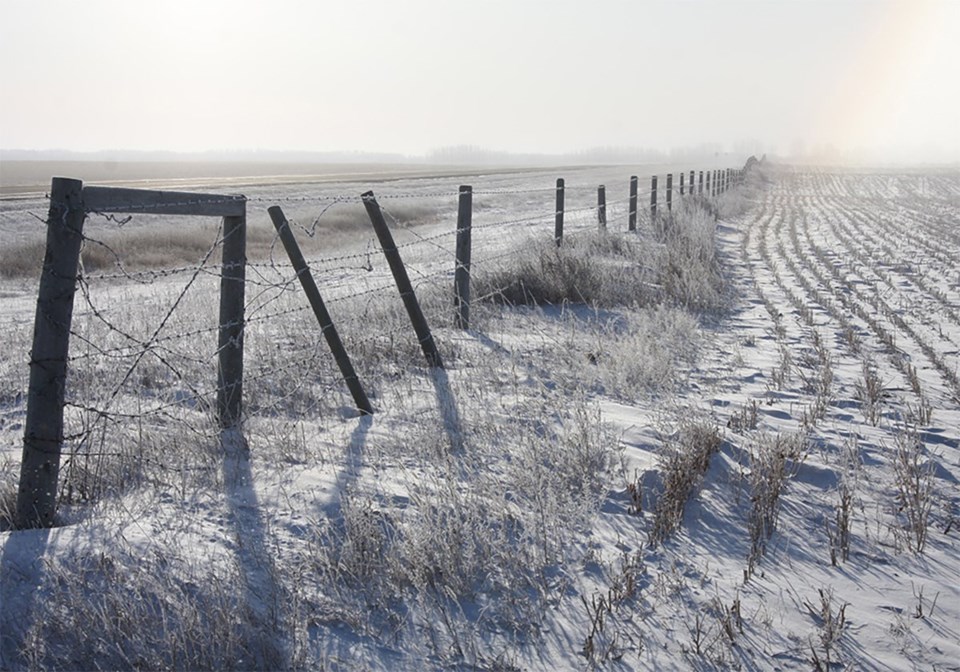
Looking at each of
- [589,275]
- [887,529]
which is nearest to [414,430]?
[887,529]

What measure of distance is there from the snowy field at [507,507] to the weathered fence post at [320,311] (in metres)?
0.25

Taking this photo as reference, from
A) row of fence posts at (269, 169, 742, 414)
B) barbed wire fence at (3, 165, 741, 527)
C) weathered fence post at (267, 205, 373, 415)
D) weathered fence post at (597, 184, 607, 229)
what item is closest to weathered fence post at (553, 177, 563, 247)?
barbed wire fence at (3, 165, 741, 527)

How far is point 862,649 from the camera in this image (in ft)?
8.91

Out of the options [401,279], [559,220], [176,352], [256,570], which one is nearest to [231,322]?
[401,279]

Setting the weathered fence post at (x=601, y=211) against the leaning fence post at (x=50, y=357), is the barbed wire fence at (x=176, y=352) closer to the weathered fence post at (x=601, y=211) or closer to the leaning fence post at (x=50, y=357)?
the leaning fence post at (x=50, y=357)

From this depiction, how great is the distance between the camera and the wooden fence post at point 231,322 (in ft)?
15.3

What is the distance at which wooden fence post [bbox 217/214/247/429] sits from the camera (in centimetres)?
466

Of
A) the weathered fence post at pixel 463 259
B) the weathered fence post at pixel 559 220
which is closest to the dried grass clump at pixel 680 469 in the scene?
the weathered fence post at pixel 463 259

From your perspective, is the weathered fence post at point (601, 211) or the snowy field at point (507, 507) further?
the weathered fence post at point (601, 211)

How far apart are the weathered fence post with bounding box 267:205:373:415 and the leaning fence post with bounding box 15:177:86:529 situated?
163 centimetres

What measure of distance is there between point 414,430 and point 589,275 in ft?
16.9

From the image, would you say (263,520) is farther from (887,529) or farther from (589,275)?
(589,275)

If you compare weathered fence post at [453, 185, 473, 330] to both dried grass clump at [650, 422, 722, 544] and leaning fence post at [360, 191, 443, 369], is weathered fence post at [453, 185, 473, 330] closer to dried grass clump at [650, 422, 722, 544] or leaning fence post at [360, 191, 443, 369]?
leaning fence post at [360, 191, 443, 369]

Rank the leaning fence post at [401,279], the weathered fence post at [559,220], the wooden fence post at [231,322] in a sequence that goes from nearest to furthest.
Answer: the wooden fence post at [231,322] < the leaning fence post at [401,279] < the weathered fence post at [559,220]
